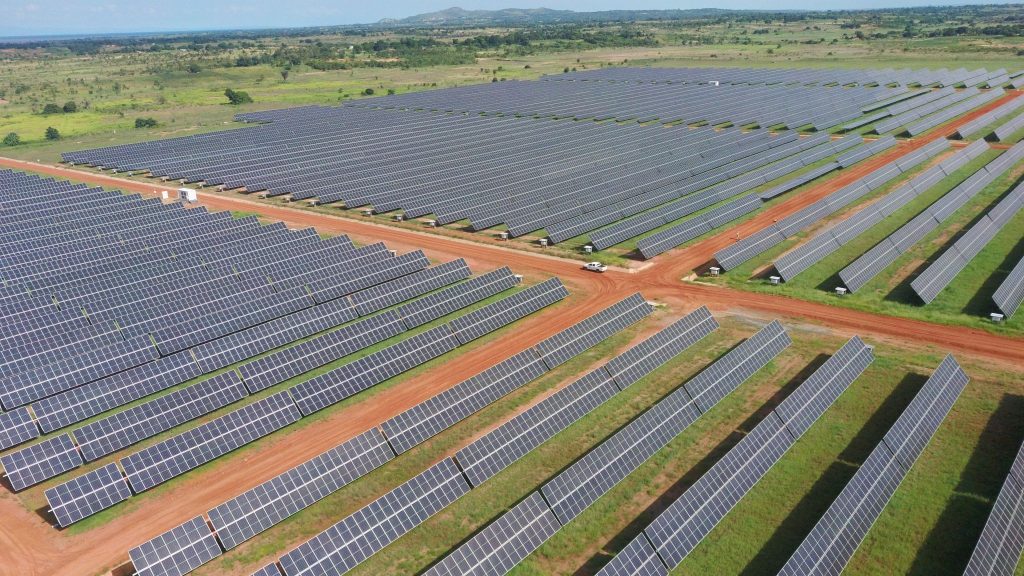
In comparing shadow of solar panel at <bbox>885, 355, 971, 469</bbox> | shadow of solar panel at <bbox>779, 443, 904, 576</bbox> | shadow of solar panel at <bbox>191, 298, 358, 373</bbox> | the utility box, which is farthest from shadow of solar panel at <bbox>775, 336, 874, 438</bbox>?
the utility box

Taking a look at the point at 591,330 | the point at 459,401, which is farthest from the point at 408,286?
the point at 459,401

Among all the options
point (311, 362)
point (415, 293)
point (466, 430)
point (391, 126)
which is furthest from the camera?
point (391, 126)

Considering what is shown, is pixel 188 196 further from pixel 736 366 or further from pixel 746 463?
pixel 746 463

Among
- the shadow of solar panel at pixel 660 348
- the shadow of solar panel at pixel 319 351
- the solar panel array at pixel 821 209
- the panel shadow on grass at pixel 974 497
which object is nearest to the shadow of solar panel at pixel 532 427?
the shadow of solar panel at pixel 660 348

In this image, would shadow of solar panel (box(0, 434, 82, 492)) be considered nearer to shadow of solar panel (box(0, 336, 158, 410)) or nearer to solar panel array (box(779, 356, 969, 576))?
shadow of solar panel (box(0, 336, 158, 410))

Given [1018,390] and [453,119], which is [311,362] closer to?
[1018,390]

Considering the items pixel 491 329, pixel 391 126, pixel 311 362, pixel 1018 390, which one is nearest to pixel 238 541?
pixel 311 362
